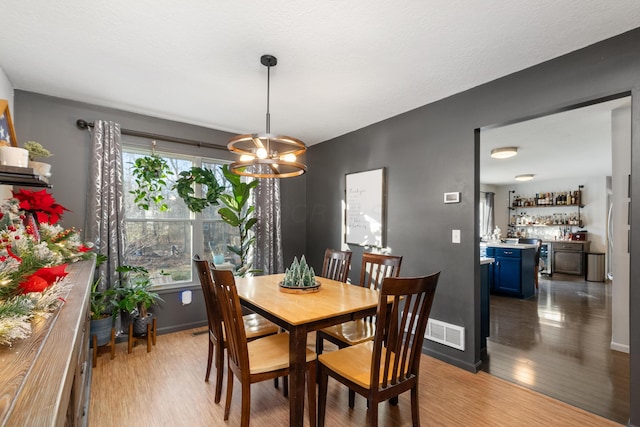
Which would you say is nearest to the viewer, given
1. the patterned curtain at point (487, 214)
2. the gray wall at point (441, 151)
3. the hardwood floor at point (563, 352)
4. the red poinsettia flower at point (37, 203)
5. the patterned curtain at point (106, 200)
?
the red poinsettia flower at point (37, 203)

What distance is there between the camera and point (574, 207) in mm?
7688

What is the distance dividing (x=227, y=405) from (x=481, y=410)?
5.71 feet

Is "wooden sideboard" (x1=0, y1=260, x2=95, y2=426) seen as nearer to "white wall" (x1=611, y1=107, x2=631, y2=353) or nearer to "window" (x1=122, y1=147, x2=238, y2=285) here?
"window" (x1=122, y1=147, x2=238, y2=285)

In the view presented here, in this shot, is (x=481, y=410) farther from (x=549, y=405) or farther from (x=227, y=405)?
(x=227, y=405)

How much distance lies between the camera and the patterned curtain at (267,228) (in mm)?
4125

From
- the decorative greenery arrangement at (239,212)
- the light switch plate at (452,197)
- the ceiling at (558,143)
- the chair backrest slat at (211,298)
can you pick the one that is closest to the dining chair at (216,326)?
the chair backrest slat at (211,298)

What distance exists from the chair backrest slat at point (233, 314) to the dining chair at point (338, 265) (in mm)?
1321

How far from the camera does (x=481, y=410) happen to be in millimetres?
2121

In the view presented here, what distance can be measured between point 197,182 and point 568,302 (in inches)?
236

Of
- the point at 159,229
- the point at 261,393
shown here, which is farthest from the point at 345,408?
the point at 159,229

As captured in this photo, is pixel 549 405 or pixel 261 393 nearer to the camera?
pixel 549 405

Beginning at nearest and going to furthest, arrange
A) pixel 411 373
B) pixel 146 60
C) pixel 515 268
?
pixel 411 373 < pixel 146 60 < pixel 515 268

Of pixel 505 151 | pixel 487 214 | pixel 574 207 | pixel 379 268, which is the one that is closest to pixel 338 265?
pixel 379 268

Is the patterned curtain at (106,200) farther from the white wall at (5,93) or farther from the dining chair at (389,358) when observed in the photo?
the dining chair at (389,358)
